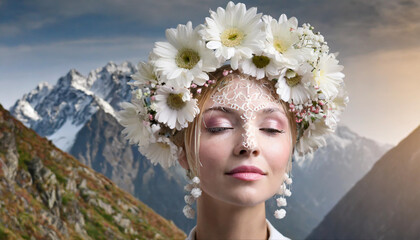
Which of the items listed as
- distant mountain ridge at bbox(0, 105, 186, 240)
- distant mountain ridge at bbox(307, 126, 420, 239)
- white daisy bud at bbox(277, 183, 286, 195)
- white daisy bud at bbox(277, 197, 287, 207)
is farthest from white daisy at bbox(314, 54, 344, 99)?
distant mountain ridge at bbox(307, 126, 420, 239)

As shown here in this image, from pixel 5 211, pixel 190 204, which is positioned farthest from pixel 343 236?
pixel 190 204

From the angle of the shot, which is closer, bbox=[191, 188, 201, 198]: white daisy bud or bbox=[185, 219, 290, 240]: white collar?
bbox=[191, 188, 201, 198]: white daisy bud

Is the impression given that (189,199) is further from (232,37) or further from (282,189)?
(232,37)

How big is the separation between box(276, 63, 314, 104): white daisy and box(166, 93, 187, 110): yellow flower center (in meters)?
1.04

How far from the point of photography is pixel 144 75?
588cm

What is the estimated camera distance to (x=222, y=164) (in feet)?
18.3

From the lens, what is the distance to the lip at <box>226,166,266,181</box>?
5.52 m

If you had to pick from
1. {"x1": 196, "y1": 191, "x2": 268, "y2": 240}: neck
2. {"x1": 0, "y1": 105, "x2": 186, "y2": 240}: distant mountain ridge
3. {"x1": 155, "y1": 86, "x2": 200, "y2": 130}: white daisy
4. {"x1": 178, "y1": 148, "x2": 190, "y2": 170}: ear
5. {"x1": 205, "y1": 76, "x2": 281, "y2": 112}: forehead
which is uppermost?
{"x1": 0, "y1": 105, "x2": 186, "y2": 240}: distant mountain ridge

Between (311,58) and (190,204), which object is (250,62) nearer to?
(311,58)

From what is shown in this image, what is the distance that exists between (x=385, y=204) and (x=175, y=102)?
229 feet

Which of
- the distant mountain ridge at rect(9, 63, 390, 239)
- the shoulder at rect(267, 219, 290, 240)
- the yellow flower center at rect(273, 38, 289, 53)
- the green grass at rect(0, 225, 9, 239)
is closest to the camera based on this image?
the yellow flower center at rect(273, 38, 289, 53)

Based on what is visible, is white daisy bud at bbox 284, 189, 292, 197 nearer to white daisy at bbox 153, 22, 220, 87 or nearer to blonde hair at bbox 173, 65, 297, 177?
blonde hair at bbox 173, 65, 297, 177

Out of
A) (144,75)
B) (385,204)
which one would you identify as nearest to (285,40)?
(144,75)

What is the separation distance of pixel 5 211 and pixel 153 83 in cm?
2320
